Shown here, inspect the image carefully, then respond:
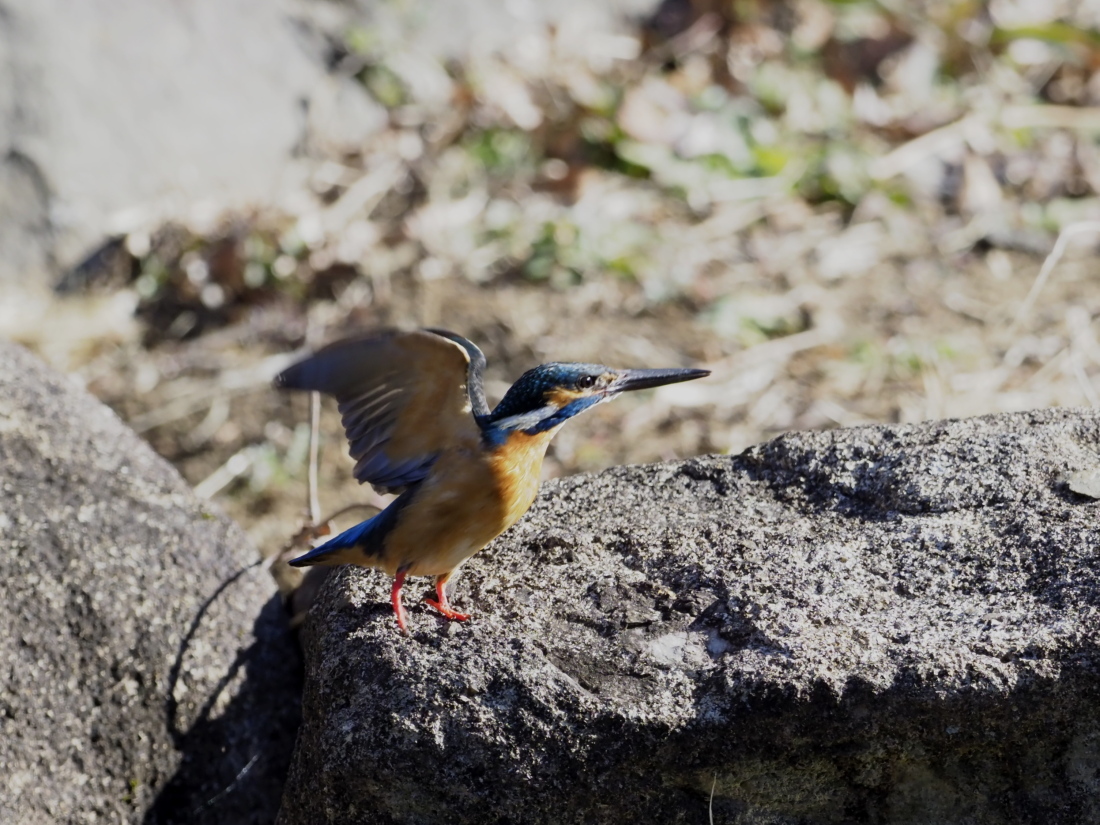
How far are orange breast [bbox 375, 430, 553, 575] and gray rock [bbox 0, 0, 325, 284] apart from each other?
13.6 feet

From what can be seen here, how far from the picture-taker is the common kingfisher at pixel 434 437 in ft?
9.07

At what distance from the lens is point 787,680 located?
2385 millimetres

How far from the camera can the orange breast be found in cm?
278

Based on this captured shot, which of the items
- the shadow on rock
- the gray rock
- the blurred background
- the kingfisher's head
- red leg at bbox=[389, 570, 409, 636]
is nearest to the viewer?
red leg at bbox=[389, 570, 409, 636]

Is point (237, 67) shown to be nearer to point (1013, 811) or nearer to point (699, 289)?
point (699, 289)

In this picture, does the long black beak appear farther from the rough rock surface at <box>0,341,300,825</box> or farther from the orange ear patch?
the rough rock surface at <box>0,341,300,825</box>

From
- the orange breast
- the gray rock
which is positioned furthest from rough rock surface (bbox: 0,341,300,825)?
the gray rock

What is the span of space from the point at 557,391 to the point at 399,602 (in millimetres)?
624

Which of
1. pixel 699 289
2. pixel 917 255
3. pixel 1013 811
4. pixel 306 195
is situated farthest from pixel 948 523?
pixel 306 195

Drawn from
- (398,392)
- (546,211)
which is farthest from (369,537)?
(546,211)

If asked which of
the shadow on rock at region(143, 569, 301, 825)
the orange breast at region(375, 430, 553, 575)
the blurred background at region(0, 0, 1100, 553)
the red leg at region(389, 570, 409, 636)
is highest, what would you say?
the orange breast at region(375, 430, 553, 575)

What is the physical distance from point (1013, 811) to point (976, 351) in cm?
363

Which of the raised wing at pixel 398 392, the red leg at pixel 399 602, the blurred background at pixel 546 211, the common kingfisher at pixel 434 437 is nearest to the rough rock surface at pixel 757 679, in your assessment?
the red leg at pixel 399 602

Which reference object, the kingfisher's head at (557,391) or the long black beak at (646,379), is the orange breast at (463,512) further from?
the long black beak at (646,379)
